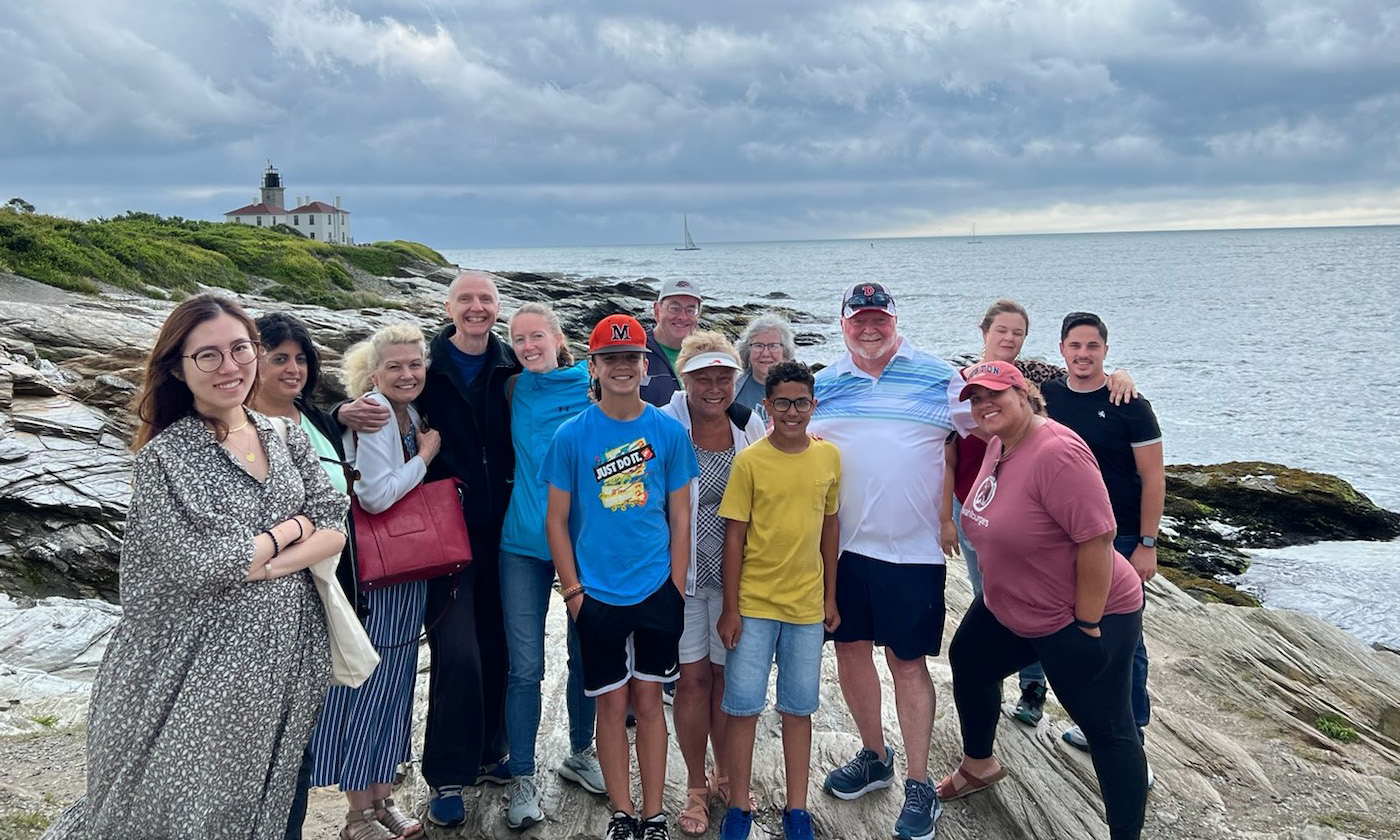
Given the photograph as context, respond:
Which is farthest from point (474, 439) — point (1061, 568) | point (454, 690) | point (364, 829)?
point (1061, 568)

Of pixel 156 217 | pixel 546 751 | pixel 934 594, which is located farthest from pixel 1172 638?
pixel 156 217

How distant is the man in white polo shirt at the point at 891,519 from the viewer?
478 cm

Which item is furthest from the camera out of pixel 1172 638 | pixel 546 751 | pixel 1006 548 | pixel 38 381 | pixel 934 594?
pixel 38 381

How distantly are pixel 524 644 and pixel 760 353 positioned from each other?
8.38 ft

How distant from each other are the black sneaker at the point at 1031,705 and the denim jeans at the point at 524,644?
3248 mm

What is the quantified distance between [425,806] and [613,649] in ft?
5.38

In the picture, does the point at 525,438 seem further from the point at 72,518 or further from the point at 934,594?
the point at 72,518

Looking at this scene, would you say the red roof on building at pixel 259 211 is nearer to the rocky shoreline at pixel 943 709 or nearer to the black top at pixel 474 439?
the rocky shoreline at pixel 943 709

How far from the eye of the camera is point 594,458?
14.6 ft

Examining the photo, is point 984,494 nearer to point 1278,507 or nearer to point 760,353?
point 760,353

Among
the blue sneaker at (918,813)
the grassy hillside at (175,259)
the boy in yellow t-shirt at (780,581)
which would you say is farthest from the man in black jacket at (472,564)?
the grassy hillside at (175,259)

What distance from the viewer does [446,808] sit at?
4750 mm

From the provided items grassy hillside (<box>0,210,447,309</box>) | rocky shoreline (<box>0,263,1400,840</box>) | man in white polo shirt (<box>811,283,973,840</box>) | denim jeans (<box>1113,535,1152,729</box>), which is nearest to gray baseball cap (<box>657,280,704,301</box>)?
man in white polo shirt (<box>811,283,973,840</box>)

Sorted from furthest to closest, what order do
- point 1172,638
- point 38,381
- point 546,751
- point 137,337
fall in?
point 137,337 < point 38,381 < point 1172,638 < point 546,751
